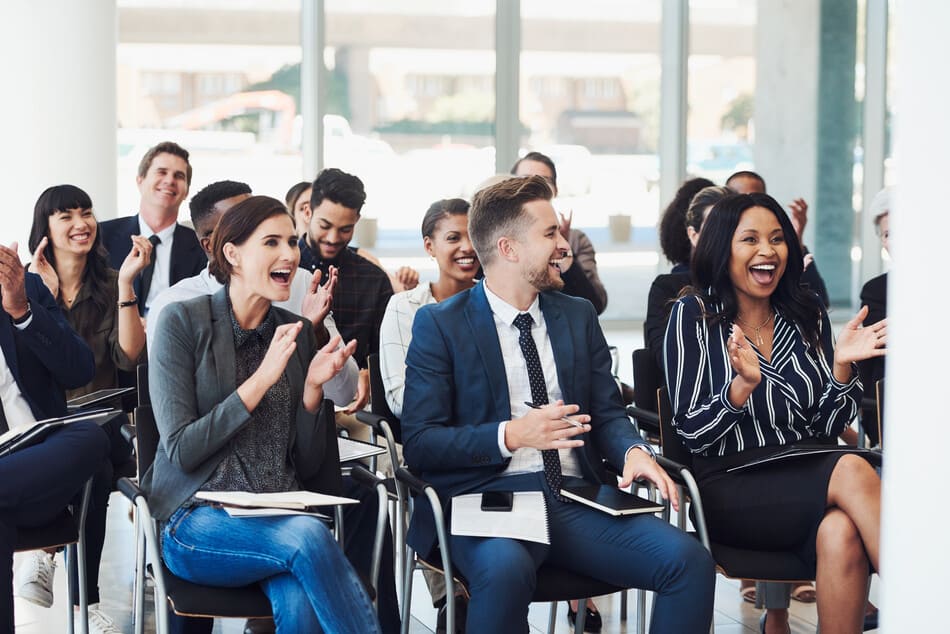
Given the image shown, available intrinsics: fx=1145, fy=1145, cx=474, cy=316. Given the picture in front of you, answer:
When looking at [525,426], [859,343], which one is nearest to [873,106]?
[859,343]

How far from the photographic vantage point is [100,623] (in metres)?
3.48

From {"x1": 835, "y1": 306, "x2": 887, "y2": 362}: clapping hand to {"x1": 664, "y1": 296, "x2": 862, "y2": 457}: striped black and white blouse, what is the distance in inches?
3.8

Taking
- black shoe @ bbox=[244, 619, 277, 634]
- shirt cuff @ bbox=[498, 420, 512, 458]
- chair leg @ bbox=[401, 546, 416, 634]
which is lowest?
black shoe @ bbox=[244, 619, 277, 634]

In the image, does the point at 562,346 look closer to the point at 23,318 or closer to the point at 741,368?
the point at 741,368

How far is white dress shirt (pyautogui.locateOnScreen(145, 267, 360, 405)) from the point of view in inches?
130

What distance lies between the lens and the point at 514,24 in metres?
9.77

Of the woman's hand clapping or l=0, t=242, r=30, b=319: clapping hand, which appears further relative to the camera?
l=0, t=242, r=30, b=319: clapping hand

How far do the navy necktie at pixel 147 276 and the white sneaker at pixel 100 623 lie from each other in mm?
1354

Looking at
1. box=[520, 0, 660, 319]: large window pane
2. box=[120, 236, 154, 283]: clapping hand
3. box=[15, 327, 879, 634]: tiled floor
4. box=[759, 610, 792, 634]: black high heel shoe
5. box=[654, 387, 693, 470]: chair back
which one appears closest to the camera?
box=[654, 387, 693, 470]: chair back

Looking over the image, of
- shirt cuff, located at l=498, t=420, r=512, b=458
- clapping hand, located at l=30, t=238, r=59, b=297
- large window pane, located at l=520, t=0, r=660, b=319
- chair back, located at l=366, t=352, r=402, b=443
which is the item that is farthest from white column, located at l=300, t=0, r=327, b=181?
shirt cuff, located at l=498, t=420, r=512, b=458

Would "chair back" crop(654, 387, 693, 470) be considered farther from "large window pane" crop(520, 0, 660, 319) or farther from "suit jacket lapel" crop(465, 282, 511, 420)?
"large window pane" crop(520, 0, 660, 319)

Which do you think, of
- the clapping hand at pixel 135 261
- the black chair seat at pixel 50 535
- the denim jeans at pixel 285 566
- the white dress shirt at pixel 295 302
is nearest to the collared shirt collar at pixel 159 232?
the clapping hand at pixel 135 261

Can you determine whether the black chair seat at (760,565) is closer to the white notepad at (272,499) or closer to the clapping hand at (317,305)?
the white notepad at (272,499)

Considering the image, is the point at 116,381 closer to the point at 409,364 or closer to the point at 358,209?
the point at 358,209
